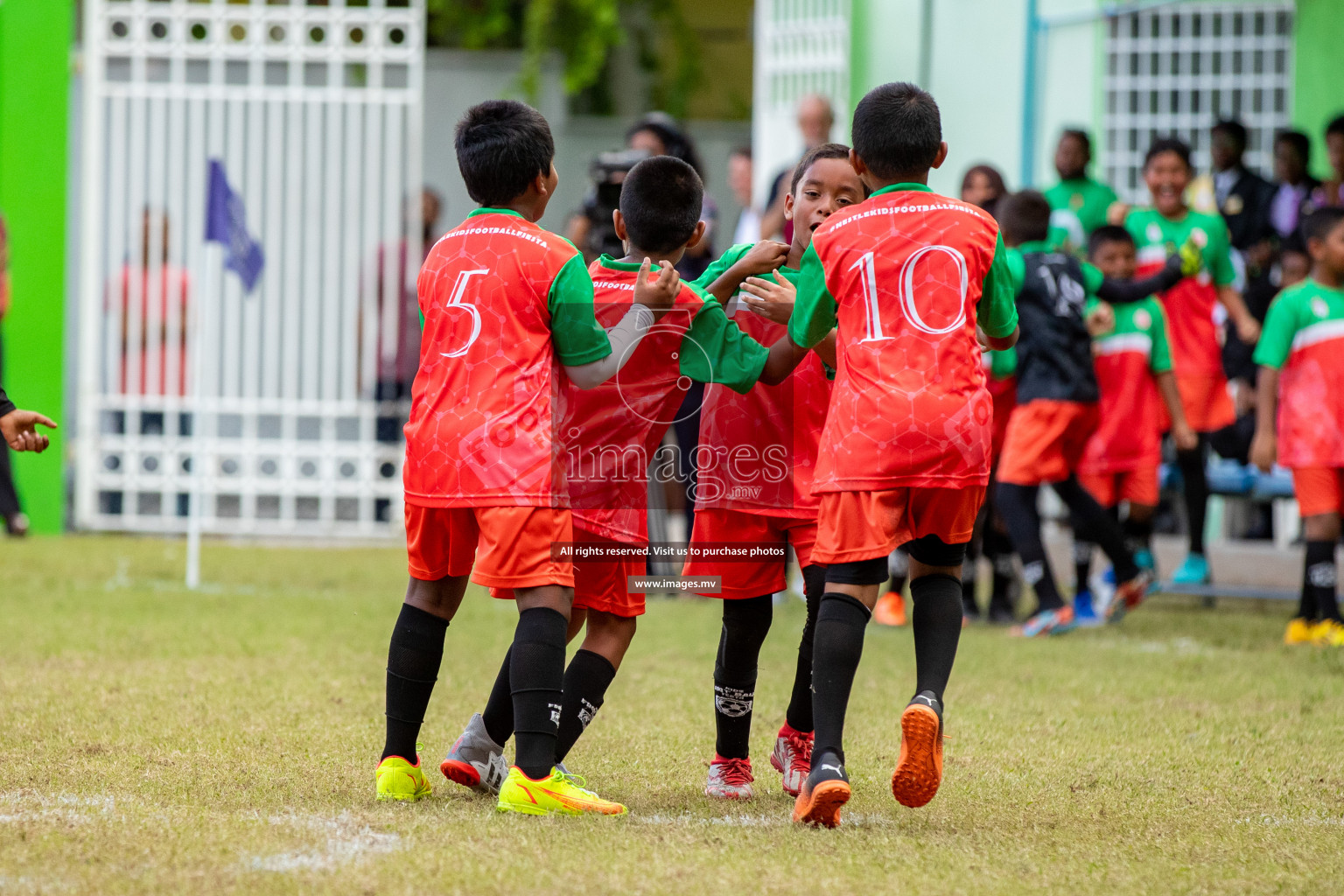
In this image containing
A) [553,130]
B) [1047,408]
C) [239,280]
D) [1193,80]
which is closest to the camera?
[1047,408]

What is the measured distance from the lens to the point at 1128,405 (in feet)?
24.7

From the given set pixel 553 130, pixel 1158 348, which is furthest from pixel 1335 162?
pixel 553 130

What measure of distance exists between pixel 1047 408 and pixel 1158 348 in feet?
2.82

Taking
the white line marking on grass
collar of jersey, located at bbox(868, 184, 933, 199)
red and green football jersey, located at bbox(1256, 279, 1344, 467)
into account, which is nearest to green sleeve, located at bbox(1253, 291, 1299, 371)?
red and green football jersey, located at bbox(1256, 279, 1344, 467)

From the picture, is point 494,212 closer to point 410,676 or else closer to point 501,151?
point 501,151

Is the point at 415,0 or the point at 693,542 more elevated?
the point at 415,0

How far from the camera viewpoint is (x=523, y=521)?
3.49 m

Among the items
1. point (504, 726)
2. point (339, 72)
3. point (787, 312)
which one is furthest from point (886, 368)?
point (339, 72)

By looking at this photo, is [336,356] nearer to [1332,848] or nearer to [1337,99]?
[1337,99]

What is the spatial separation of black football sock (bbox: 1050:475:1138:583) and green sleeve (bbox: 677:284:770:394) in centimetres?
379

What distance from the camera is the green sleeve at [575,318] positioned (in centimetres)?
355

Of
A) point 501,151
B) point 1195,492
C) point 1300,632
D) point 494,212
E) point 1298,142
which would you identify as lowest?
point 1300,632

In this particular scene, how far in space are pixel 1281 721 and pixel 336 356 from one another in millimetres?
7424

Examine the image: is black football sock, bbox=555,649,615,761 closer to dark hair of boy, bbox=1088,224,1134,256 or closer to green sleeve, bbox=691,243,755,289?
green sleeve, bbox=691,243,755,289
